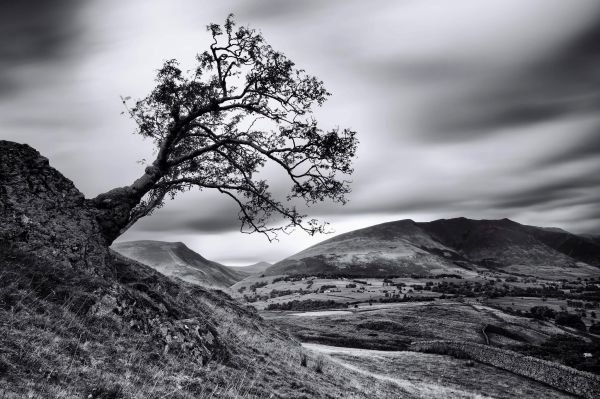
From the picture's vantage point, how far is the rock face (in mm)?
11039

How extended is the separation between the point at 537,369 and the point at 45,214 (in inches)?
1721

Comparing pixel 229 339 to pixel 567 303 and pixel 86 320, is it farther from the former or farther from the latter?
pixel 567 303

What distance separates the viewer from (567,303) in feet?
470

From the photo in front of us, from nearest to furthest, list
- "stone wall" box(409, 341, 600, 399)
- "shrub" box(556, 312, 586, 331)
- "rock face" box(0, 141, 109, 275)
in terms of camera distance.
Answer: "rock face" box(0, 141, 109, 275) < "stone wall" box(409, 341, 600, 399) < "shrub" box(556, 312, 586, 331)

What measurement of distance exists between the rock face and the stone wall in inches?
1621

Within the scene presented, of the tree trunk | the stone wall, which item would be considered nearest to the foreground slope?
the tree trunk

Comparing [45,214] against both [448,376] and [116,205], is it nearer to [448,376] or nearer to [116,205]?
[116,205]

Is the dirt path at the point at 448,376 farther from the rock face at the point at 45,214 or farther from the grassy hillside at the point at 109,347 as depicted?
the rock face at the point at 45,214

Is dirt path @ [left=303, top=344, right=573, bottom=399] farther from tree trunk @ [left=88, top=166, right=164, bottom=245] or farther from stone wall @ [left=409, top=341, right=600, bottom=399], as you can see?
tree trunk @ [left=88, top=166, right=164, bottom=245]

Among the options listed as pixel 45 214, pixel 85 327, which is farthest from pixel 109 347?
pixel 45 214

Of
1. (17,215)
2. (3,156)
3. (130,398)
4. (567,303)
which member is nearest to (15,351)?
(130,398)

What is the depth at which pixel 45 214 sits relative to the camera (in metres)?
12.2

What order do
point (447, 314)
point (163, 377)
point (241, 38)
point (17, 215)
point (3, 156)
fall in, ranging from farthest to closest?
point (447, 314)
point (241, 38)
point (3, 156)
point (17, 215)
point (163, 377)

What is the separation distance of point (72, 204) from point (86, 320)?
19.0 feet
